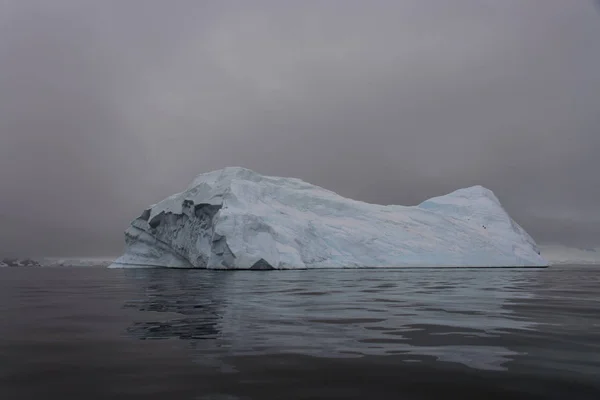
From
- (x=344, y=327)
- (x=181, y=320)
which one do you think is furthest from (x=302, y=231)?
(x=344, y=327)

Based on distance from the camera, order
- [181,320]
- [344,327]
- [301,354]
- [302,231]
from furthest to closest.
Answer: [302,231] < [181,320] < [344,327] < [301,354]

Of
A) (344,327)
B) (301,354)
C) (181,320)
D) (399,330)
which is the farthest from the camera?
(181,320)

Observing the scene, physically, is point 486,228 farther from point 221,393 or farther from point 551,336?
point 221,393

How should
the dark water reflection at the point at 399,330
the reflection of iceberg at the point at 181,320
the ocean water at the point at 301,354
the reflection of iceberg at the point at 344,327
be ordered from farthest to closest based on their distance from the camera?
the reflection of iceberg at the point at 181,320 → the reflection of iceberg at the point at 344,327 → the dark water reflection at the point at 399,330 → the ocean water at the point at 301,354

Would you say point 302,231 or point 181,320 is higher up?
point 302,231

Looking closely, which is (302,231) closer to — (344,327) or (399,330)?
(344,327)

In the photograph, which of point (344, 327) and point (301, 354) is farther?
point (344, 327)

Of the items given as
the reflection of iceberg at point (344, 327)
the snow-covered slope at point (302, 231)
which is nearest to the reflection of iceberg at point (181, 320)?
the reflection of iceberg at point (344, 327)

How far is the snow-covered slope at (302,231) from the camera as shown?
128 feet

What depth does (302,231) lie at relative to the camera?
4209 cm

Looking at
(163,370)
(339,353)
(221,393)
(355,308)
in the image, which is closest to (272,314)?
(355,308)

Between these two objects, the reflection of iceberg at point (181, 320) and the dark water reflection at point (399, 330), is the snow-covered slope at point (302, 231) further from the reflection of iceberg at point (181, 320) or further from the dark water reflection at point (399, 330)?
the dark water reflection at point (399, 330)

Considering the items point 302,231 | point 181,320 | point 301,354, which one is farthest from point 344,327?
point 302,231

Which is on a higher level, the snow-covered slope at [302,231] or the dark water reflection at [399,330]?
the snow-covered slope at [302,231]
